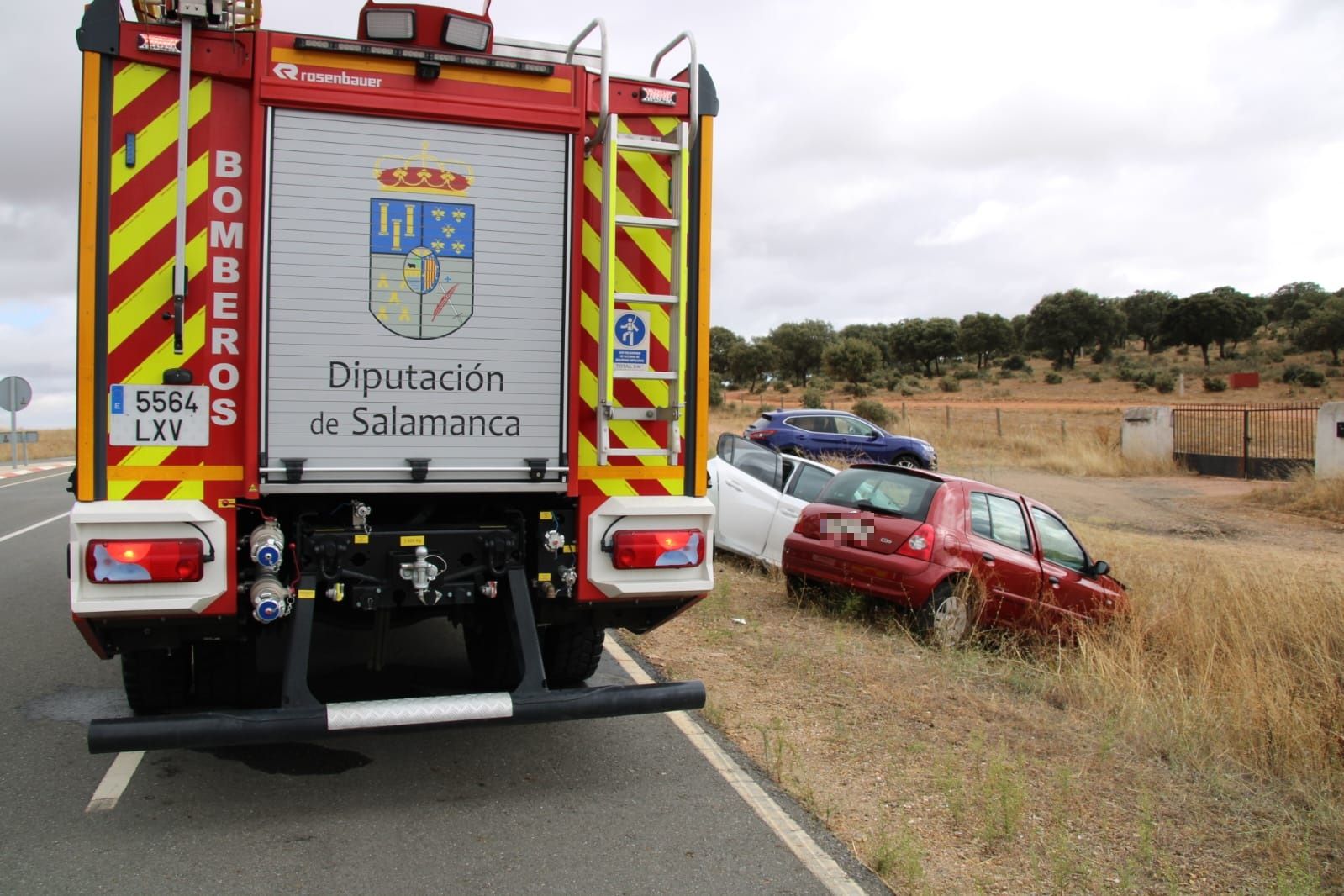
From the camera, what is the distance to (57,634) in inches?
299

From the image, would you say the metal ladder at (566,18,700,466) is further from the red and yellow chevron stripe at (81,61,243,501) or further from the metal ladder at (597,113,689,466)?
the red and yellow chevron stripe at (81,61,243,501)

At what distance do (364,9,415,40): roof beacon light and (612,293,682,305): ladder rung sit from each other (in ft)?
4.49

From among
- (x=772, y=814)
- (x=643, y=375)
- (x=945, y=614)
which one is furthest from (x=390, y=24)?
(x=945, y=614)

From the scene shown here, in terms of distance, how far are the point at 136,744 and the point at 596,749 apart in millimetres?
2206

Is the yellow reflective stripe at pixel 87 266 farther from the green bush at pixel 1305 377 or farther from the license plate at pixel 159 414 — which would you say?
the green bush at pixel 1305 377

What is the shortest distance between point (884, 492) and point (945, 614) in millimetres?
1155

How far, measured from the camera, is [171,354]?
412 centimetres

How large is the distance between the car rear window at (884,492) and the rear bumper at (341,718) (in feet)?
14.9

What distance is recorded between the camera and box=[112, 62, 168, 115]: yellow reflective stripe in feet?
13.3

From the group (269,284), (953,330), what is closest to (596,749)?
(269,284)

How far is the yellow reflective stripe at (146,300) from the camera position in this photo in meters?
4.07

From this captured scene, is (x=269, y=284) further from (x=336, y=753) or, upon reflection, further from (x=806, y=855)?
(x=806, y=855)

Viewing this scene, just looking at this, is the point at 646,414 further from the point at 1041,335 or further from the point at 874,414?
the point at 1041,335

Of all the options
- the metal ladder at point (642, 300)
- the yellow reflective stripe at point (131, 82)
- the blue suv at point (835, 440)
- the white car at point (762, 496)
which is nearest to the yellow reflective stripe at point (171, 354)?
the yellow reflective stripe at point (131, 82)
